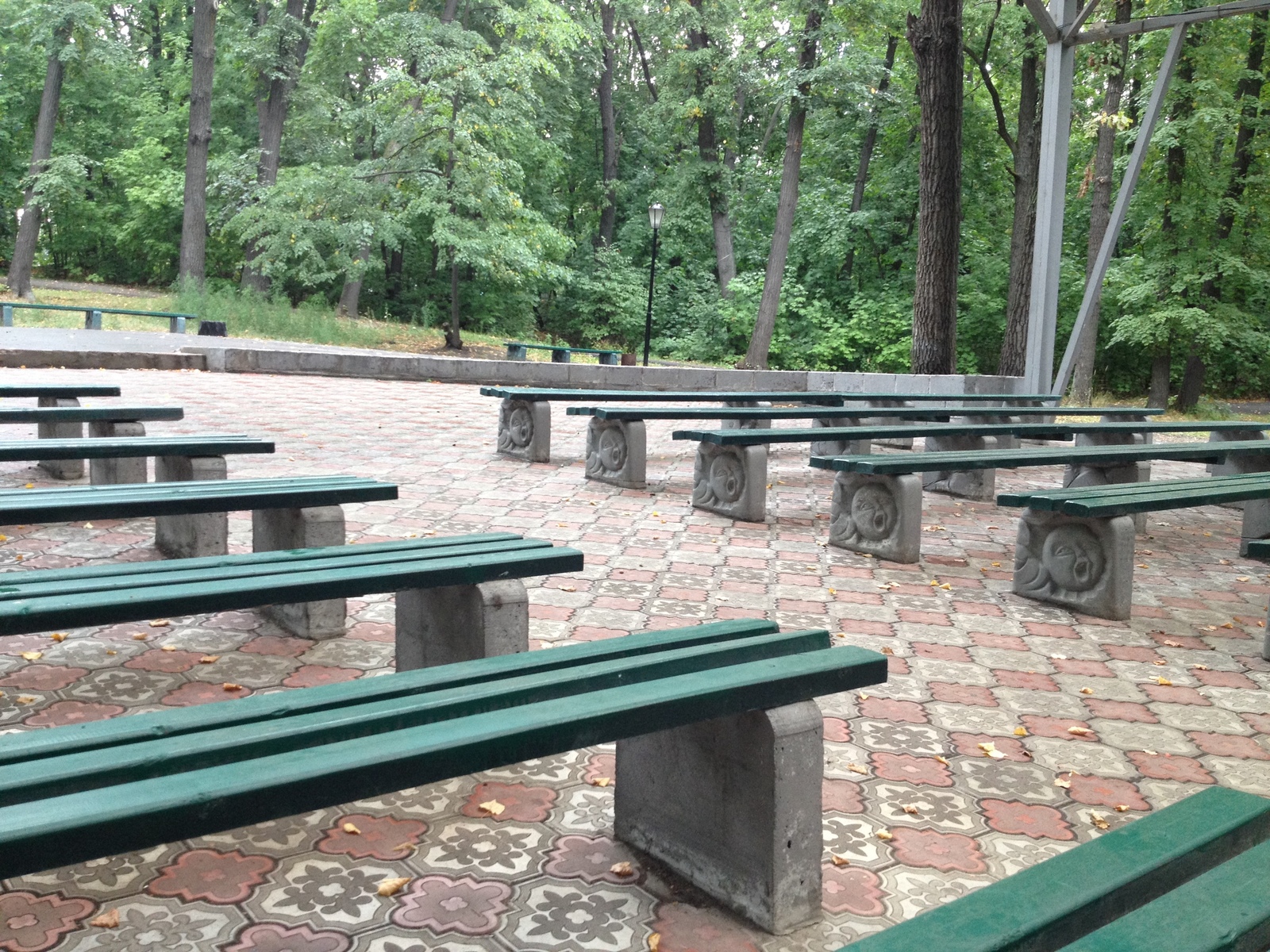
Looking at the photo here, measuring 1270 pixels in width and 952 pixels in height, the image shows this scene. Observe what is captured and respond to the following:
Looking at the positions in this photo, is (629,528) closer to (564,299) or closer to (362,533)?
(362,533)

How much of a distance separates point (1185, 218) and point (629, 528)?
61.0ft

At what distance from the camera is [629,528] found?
5.70 m

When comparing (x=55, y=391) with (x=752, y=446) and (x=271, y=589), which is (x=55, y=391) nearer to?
(x=752, y=446)

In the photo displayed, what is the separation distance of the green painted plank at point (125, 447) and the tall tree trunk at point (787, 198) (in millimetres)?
18202

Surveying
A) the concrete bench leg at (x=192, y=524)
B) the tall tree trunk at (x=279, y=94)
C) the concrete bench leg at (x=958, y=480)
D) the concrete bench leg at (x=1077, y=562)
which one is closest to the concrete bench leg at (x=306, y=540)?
the concrete bench leg at (x=192, y=524)

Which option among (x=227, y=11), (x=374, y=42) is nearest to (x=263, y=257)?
(x=374, y=42)

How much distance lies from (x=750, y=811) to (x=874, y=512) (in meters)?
3.55

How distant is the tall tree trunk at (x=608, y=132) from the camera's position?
96.4 ft

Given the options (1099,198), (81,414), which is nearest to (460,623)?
(81,414)

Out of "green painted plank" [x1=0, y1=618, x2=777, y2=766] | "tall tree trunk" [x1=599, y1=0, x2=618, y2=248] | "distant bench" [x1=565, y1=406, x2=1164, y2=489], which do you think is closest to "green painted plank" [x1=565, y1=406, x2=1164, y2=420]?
"distant bench" [x1=565, y1=406, x2=1164, y2=489]

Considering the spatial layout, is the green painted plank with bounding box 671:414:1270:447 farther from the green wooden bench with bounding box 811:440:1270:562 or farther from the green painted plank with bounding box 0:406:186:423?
the green painted plank with bounding box 0:406:186:423

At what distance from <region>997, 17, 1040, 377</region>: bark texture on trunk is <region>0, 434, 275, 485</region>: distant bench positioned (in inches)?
655

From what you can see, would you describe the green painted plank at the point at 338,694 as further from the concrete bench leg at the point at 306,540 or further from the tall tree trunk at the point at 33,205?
the tall tree trunk at the point at 33,205

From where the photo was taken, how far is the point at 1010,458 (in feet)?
17.6
